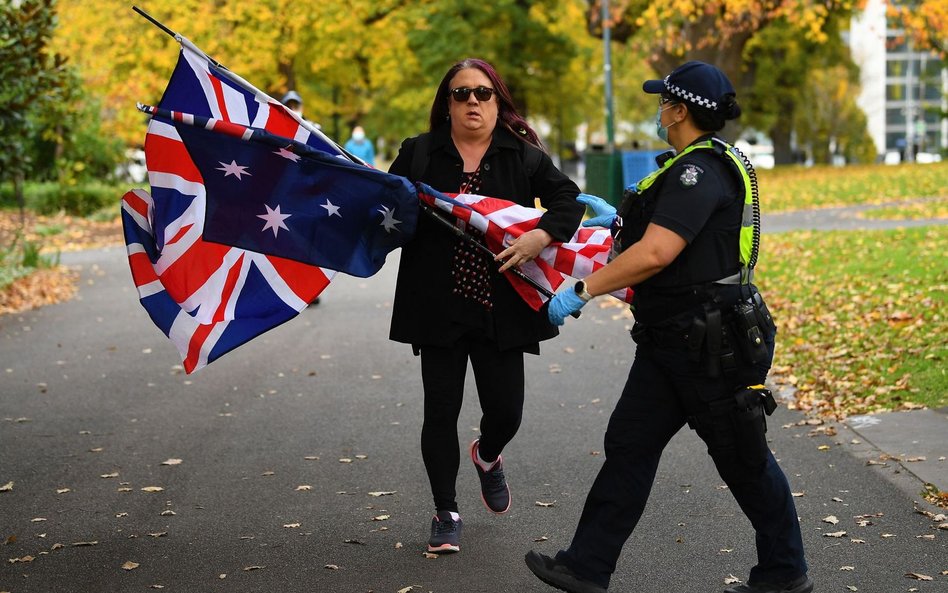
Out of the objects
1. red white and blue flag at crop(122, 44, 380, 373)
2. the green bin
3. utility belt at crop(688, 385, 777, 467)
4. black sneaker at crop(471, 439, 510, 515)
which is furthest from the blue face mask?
the green bin

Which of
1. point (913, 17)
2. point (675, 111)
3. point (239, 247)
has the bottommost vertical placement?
point (239, 247)

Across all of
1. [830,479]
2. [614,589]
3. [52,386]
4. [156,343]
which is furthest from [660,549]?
[156,343]

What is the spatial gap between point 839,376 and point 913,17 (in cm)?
1560

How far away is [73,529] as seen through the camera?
5.97 metres

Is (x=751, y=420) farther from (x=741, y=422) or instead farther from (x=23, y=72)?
(x=23, y=72)

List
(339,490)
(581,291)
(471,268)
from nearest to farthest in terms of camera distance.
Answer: (581,291) → (471,268) → (339,490)

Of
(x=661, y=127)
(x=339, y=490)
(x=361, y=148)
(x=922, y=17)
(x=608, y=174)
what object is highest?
(x=922, y=17)

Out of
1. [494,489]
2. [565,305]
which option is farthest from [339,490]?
[565,305]

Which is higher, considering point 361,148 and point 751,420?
point 361,148

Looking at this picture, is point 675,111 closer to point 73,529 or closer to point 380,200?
point 380,200

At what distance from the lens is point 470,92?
5203 mm

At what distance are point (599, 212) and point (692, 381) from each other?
3.70 feet

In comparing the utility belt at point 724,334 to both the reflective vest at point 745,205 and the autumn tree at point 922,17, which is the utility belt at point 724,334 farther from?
the autumn tree at point 922,17

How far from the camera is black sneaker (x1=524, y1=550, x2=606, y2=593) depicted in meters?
4.57
